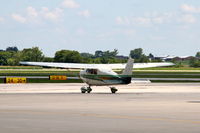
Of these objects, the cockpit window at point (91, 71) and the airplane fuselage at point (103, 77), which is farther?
the cockpit window at point (91, 71)

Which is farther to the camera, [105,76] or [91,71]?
[91,71]

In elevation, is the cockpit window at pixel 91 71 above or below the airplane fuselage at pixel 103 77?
above

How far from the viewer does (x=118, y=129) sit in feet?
82.6

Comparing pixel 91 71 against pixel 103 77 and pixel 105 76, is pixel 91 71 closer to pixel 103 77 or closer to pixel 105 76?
pixel 103 77

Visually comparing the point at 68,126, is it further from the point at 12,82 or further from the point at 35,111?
the point at 12,82

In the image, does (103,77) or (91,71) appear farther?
(91,71)

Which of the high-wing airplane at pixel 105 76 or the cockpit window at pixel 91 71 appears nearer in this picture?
the high-wing airplane at pixel 105 76

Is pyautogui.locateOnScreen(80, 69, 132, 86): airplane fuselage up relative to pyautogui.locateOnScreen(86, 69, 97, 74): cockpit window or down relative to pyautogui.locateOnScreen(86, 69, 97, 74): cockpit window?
down

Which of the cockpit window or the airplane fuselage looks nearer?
the airplane fuselage

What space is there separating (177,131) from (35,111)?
1224cm

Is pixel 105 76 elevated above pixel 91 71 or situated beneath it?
situated beneath

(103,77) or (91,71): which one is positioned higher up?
(91,71)

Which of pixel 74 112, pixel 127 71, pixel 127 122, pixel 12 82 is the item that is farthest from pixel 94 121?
pixel 12 82

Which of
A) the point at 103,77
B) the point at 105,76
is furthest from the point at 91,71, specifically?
the point at 105,76
